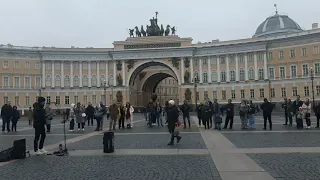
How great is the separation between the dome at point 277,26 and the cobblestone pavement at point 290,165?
234 feet

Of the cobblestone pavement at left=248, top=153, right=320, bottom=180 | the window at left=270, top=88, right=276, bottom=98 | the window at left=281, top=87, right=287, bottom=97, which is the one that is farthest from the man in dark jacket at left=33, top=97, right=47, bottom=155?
the window at left=270, top=88, right=276, bottom=98

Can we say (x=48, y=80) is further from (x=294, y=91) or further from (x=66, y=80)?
(x=294, y=91)

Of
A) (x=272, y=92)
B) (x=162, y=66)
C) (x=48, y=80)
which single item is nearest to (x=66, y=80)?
(x=48, y=80)

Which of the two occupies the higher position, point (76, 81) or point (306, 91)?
point (76, 81)

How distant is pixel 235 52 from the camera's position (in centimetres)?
7269

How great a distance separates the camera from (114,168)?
30.0 feet

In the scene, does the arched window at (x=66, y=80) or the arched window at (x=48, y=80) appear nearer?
the arched window at (x=48, y=80)

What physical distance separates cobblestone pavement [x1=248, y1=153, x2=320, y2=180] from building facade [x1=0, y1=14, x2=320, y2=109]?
194 ft

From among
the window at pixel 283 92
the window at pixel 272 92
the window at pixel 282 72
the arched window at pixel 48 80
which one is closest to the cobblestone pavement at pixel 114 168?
the window at pixel 283 92

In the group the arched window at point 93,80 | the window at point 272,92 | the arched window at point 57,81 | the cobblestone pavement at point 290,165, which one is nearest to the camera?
the cobblestone pavement at point 290,165

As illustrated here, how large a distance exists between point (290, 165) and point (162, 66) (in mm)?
73938

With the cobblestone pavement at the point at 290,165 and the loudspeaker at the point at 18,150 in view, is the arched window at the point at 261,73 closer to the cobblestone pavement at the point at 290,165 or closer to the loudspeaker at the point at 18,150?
the cobblestone pavement at the point at 290,165

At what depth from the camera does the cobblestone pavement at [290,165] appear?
307 inches

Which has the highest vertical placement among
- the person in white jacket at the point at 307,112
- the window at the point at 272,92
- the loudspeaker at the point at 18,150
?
the window at the point at 272,92
